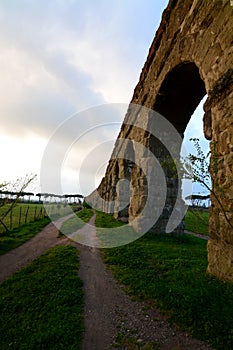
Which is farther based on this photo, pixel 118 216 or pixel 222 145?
pixel 118 216

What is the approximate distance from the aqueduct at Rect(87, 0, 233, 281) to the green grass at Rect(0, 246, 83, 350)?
226 centimetres

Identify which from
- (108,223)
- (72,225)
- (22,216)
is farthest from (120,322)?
(22,216)

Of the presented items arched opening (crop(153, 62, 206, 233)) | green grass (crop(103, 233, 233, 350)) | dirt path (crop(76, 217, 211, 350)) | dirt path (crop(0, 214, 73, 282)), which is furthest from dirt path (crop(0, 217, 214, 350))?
arched opening (crop(153, 62, 206, 233))

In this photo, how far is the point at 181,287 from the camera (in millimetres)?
3479

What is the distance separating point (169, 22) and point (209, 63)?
10.3 ft

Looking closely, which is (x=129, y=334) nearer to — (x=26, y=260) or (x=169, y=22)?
(x=26, y=260)

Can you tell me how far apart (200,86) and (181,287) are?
537 centimetres

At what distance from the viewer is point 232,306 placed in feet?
9.20

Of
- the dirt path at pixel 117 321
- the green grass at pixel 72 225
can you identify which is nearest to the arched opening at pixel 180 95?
the dirt path at pixel 117 321

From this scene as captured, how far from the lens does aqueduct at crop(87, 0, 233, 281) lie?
351 centimetres

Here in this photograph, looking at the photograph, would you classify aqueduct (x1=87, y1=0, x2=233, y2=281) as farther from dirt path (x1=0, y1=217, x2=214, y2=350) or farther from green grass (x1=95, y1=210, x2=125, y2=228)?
green grass (x1=95, y1=210, x2=125, y2=228)

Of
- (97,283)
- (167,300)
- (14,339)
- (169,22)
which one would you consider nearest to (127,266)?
(97,283)

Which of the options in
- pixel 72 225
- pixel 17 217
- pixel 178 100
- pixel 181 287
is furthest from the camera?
pixel 17 217

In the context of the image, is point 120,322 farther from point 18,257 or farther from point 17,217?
point 17,217
